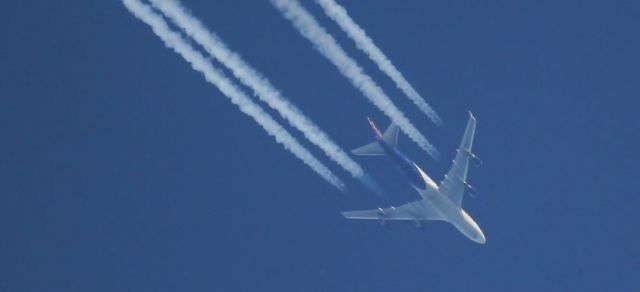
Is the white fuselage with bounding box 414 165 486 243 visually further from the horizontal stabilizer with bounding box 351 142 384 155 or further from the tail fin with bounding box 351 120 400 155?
the horizontal stabilizer with bounding box 351 142 384 155

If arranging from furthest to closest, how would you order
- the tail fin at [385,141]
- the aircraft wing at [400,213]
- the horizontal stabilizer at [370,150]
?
the aircraft wing at [400,213] < the tail fin at [385,141] < the horizontal stabilizer at [370,150]

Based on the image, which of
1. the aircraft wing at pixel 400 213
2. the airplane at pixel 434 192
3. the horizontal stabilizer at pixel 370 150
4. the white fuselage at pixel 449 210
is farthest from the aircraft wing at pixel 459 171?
the horizontal stabilizer at pixel 370 150

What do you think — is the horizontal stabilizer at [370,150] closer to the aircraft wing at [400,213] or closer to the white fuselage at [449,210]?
the white fuselage at [449,210]

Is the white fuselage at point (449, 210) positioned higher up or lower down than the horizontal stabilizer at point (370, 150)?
higher up

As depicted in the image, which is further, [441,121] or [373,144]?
[441,121]

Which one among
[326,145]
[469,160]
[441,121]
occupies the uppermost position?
[441,121]

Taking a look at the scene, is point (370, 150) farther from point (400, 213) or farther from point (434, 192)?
point (400, 213)

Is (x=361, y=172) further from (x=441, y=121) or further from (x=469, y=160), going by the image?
(x=441, y=121)

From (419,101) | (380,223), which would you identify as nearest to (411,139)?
(419,101)

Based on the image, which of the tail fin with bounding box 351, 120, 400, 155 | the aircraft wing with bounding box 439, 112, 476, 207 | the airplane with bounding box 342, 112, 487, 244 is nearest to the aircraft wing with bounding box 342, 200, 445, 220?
the airplane with bounding box 342, 112, 487, 244
